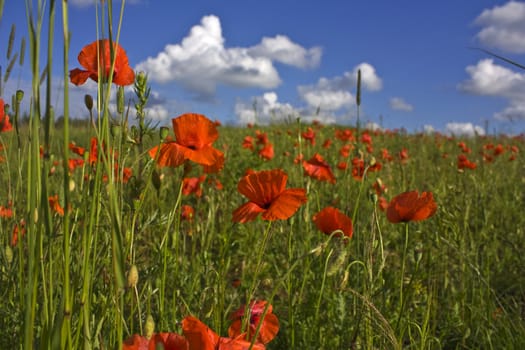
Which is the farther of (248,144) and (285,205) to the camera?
(248,144)

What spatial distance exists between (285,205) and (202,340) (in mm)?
440

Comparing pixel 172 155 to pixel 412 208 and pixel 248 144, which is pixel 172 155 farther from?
pixel 248 144

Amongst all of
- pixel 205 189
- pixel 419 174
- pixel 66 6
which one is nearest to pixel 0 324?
pixel 66 6

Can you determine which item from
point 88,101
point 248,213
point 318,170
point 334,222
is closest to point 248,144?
point 318,170

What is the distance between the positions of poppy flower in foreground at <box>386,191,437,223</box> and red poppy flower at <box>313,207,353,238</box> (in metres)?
0.14

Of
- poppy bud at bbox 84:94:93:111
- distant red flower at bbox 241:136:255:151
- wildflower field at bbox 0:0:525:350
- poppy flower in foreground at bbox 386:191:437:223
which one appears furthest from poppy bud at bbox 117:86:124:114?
distant red flower at bbox 241:136:255:151

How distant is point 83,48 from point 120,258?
87 centimetres

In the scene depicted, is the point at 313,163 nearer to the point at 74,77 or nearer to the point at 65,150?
the point at 74,77

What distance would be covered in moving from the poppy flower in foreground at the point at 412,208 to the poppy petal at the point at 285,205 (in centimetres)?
44

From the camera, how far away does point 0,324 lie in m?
1.67

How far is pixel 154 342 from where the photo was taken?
0.70m

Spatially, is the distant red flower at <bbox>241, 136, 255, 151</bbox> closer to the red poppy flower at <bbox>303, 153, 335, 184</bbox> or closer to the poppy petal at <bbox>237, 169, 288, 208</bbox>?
the red poppy flower at <bbox>303, 153, 335, 184</bbox>

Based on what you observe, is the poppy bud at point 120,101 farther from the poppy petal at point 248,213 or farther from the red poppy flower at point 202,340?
the red poppy flower at point 202,340

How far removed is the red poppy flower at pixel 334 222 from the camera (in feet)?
4.57
